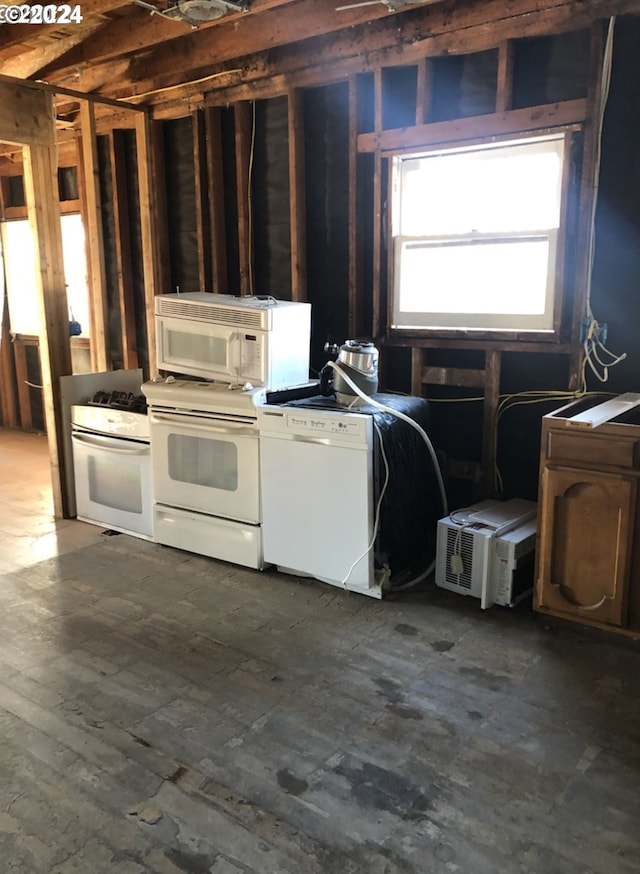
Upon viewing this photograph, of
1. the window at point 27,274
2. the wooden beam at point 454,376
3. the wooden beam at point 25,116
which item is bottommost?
the wooden beam at point 454,376

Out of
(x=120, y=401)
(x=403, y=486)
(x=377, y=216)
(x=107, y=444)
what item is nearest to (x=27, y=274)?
(x=120, y=401)

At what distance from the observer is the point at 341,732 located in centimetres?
221

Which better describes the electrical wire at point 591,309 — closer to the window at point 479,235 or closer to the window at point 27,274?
the window at point 479,235

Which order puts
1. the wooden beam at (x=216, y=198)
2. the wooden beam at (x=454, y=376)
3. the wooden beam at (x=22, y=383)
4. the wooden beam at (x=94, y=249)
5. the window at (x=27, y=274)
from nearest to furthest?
the wooden beam at (x=454, y=376) → the wooden beam at (x=216, y=198) → the wooden beam at (x=94, y=249) → the window at (x=27, y=274) → the wooden beam at (x=22, y=383)

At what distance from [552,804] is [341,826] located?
0.59 meters

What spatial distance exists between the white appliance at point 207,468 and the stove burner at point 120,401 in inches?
9.2

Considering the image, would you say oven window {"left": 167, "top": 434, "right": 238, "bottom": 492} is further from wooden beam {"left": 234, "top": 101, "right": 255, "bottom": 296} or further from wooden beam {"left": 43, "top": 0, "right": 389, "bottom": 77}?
wooden beam {"left": 43, "top": 0, "right": 389, "bottom": 77}

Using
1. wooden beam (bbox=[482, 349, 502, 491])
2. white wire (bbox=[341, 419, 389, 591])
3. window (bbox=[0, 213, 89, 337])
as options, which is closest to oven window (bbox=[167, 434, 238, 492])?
white wire (bbox=[341, 419, 389, 591])

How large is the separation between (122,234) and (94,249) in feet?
0.94

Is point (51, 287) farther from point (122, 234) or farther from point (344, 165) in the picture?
point (344, 165)

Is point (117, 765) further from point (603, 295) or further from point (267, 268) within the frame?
point (267, 268)

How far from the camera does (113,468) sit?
13.3ft

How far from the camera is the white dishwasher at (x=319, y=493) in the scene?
3.06 metres

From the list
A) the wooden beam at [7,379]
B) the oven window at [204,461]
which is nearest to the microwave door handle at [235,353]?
the oven window at [204,461]
